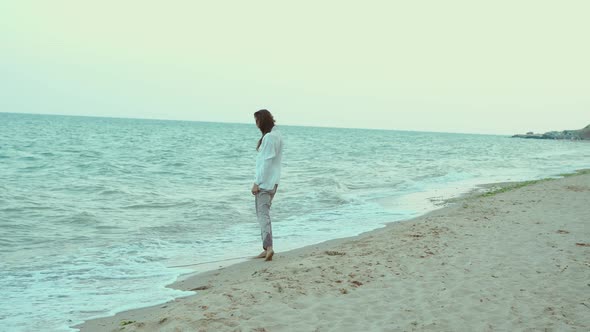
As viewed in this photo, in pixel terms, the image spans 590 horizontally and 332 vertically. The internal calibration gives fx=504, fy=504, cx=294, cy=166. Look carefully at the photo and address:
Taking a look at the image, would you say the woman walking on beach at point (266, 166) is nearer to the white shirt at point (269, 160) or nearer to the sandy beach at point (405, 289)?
the white shirt at point (269, 160)

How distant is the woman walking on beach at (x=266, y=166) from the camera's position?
6727 millimetres

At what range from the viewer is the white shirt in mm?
6699

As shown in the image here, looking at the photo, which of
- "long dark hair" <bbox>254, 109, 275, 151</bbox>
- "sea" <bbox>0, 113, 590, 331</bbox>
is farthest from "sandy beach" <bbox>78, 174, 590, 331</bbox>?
"long dark hair" <bbox>254, 109, 275, 151</bbox>

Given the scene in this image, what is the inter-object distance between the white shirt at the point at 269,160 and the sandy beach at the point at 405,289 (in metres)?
1.08

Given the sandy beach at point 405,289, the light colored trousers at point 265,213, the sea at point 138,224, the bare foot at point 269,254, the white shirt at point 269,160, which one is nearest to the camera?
the sandy beach at point 405,289

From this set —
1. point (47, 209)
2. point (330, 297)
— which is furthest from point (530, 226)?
point (47, 209)

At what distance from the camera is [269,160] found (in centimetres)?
Answer: 679

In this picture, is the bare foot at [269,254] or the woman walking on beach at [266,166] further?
the bare foot at [269,254]

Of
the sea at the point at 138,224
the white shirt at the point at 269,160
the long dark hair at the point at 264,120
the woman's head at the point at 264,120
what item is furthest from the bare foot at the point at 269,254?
the woman's head at the point at 264,120

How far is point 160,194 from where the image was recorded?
14383mm

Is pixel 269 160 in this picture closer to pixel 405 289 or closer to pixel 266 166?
pixel 266 166

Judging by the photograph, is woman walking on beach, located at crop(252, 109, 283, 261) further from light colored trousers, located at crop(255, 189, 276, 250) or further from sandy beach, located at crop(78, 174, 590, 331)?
sandy beach, located at crop(78, 174, 590, 331)

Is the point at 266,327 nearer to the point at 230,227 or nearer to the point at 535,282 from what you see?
the point at 535,282

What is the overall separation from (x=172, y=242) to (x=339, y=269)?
3853 millimetres
